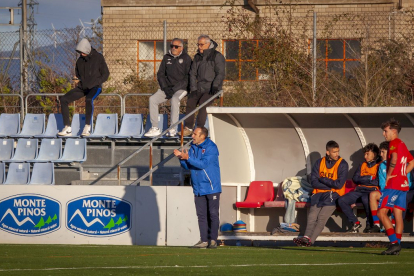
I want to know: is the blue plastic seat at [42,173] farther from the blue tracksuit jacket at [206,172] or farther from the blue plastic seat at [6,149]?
the blue tracksuit jacket at [206,172]

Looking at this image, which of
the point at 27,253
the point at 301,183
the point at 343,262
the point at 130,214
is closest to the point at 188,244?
the point at 130,214

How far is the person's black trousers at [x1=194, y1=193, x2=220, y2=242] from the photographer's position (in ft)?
33.6

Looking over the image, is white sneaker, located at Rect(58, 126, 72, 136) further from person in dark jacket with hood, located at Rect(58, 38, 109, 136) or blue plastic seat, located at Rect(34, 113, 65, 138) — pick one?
blue plastic seat, located at Rect(34, 113, 65, 138)

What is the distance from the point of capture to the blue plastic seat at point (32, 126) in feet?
52.4

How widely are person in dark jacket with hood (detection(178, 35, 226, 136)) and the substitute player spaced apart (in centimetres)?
510

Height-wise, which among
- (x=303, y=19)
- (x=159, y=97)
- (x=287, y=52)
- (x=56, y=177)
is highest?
(x=303, y=19)

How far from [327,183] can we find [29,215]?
5040 mm

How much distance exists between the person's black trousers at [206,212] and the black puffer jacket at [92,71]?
18.9ft

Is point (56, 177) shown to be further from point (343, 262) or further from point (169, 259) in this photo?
point (343, 262)

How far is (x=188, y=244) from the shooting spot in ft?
38.8

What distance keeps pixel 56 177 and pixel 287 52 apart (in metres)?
6.34

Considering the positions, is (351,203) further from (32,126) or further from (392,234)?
(32,126)

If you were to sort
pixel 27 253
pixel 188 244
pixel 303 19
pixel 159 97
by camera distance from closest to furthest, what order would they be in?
1. pixel 27 253
2. pixel 188 244
3. pixel 159 97
4. pixel 303 19

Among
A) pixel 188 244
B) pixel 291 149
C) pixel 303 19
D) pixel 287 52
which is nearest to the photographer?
pixel 188 244
